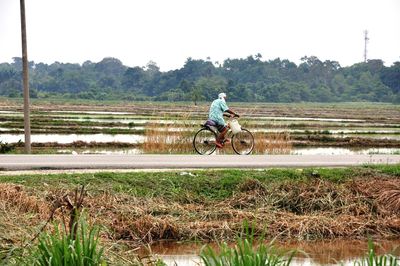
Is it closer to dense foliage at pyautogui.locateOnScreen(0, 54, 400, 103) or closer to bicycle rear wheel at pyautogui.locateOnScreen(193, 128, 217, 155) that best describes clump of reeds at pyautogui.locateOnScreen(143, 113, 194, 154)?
bicycle rear wheel at pyautogui.locateOnScreen(193, 128, 217, 155)

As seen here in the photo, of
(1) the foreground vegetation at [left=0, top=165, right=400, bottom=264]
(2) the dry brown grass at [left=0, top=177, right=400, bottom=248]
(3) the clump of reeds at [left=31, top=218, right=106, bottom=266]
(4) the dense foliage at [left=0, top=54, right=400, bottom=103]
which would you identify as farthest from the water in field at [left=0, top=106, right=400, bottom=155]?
(4) the dense foliage at [left=0, top=54, right=400, bottom=103]

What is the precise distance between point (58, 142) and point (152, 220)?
16423 millimetres

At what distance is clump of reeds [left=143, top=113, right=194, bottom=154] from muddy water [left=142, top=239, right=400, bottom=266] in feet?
29.9

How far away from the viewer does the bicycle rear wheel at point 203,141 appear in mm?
18545

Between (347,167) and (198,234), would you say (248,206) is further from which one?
(347,167)

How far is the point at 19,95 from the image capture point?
93.9 metres

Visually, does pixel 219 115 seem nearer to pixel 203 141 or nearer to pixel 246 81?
pixel 203 141

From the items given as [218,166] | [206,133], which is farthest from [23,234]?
[206,133]

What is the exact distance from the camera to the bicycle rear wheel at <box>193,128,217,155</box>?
18.5m

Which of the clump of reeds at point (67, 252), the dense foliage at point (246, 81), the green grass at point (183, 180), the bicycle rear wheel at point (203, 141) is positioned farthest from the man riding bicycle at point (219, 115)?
the dense foliage at point (246, 81)

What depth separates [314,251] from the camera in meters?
10.3

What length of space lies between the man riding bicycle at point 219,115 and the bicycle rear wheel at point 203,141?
49cm

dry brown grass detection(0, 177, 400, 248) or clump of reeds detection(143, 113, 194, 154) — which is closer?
dry brown grass detection(0, 177, 400, 248)

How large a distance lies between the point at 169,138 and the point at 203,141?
1.45 metres
